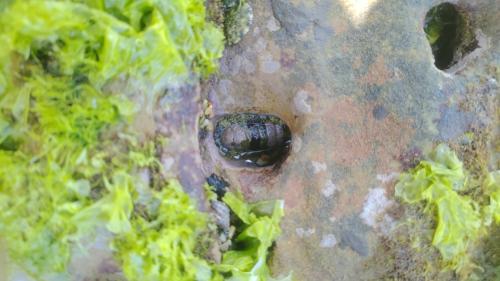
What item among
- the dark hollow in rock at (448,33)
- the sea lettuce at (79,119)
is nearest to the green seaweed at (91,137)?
the sea lettuce at (79,119)

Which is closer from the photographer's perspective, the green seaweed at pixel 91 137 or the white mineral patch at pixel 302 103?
the green seaweed at pixel 91 137

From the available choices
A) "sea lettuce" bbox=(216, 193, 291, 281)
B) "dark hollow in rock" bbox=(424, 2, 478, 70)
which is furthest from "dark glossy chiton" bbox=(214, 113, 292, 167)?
"dark hollow in rock" bbox=(424, 2, 478, 70)

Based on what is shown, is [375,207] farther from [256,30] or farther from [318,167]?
[256,30]

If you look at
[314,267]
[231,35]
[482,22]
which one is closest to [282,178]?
[314,267]

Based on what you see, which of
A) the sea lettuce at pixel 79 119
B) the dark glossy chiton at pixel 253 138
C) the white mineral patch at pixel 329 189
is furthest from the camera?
the dark glossy chiton at pixel 253 138

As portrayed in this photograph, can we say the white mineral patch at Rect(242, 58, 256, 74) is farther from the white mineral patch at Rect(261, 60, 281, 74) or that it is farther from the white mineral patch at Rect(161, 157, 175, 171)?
the white mineral patch at Rect(161, 157, 175, 171)

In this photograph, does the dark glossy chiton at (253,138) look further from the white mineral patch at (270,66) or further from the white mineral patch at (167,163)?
the white mineral patch at (167,163)
